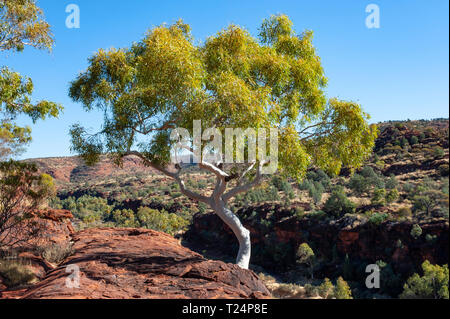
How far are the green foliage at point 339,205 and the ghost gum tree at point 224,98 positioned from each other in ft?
87.5

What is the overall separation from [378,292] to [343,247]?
20.6 ft

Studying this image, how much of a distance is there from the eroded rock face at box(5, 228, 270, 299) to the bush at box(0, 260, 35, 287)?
514mm

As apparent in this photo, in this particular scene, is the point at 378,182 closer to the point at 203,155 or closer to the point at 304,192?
the point at 304,192

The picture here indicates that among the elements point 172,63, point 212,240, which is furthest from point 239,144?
point 212,240

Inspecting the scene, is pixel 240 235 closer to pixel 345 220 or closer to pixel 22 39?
pixel 22 39

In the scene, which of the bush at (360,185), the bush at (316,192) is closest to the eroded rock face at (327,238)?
the bush at (316,192)

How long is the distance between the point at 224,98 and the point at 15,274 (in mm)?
4787

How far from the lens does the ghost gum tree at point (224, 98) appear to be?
5.82m

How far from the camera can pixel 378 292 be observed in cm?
2480

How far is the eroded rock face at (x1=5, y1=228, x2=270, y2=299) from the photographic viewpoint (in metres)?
4.07

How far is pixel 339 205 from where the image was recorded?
33094mm

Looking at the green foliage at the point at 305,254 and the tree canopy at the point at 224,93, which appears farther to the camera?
the green foliage at the point at 305,254

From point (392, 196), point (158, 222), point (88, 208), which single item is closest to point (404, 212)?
point (392, 196)

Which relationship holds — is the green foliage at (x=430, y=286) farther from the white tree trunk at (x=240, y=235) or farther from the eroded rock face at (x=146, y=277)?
the eroded rock face at (x=146, y=277)
